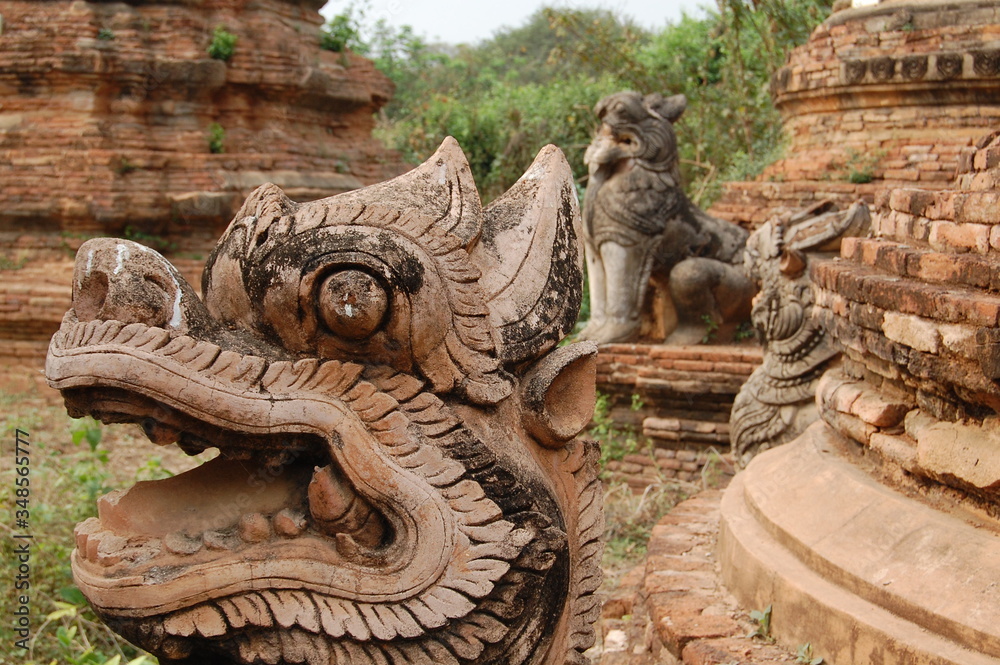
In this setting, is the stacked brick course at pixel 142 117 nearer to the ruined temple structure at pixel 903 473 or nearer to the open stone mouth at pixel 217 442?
the ruined temple structure at pixel 903 473

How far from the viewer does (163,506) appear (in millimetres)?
1709

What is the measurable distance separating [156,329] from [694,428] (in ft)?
18.1

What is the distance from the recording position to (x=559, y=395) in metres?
1.92

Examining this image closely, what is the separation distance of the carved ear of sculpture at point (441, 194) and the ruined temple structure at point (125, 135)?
289 inches

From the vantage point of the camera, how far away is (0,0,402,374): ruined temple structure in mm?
Result: 8859

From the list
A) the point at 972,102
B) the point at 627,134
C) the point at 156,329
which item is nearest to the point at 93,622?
the point at 156,329

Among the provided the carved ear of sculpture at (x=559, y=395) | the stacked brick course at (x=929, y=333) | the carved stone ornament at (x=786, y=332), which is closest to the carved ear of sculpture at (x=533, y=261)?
the carved ear of sculpture at (x=559, y=395)

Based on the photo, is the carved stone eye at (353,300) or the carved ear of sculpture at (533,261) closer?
the carved stone eye at (353,300)

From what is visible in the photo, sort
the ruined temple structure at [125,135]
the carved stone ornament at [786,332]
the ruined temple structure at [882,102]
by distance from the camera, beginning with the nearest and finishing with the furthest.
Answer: the carved stone ornament at [786,332], the ruined temple structure at [882,102], the ruined temple structure at [125,135]

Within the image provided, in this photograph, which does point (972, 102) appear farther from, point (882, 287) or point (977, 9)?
point (882, 287)

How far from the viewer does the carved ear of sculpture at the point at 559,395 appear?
186 centimetres

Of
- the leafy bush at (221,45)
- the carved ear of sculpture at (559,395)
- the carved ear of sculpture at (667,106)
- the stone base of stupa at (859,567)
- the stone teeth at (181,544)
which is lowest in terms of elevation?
the stone base of stupa at (859,567)

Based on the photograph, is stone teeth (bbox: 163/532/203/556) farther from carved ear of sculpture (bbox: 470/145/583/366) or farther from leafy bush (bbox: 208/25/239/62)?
leafy bush (bbox: 208/25/239/62)

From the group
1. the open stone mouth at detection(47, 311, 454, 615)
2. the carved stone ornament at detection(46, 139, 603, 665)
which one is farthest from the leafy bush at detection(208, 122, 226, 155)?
the open stone mouth at detection(47, 311, 454, 615)
